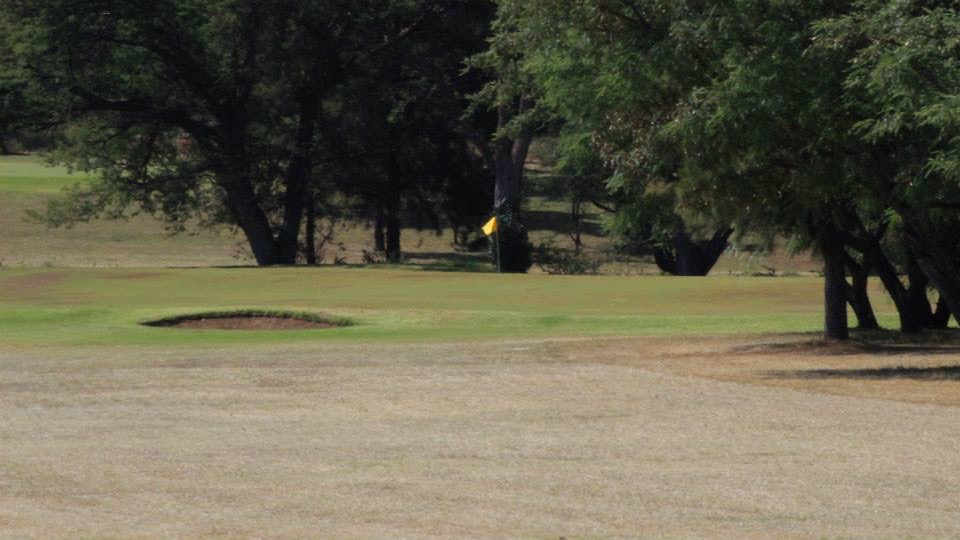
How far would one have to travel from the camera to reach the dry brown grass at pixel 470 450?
11.0 meters

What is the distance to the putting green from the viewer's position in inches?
1168

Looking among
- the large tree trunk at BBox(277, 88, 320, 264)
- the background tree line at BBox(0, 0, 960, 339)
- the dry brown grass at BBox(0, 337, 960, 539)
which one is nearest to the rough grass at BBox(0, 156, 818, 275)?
the background tree line at BBox(0, 0, 960, 339)

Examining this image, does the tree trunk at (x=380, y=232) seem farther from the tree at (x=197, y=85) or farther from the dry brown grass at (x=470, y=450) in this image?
the dry brown grass at (x=470, y=450)

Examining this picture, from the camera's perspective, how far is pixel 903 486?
1249 centimetres

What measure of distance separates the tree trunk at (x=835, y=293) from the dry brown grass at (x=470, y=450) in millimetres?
4067

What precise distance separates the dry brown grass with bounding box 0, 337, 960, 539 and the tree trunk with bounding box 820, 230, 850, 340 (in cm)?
Result: 407

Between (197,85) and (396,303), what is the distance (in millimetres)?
18976

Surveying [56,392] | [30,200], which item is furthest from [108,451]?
[30,200]

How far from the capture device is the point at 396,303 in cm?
3422

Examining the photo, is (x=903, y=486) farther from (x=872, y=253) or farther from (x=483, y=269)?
(x=483, y=269)

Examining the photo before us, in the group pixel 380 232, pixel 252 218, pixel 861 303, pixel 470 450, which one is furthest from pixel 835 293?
pixel 380 232

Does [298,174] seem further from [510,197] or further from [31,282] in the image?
[31,282]

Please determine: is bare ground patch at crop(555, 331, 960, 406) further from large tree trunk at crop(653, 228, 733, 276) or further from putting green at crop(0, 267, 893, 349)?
large tree trunk at crop(653, 228, 733, 276)

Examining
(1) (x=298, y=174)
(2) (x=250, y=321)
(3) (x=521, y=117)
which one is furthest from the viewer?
(1) (x=298, y=174)
